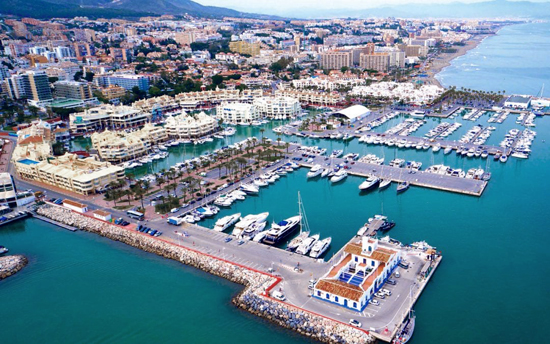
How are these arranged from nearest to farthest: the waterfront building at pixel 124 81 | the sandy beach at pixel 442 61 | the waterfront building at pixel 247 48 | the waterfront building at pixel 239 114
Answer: the waterfront building at pixel 239 114
the waterfront building at pixel 124 81
the sandy beach at pixel 442 61
the waterfront building at pixel 247 48

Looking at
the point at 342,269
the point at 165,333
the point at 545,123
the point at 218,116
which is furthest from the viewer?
the point at 218,116

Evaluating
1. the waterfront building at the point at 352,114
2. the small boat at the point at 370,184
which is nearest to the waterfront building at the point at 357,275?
the small boat at the point at 370,184

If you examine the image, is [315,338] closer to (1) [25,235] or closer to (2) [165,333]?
(2) [165,333]

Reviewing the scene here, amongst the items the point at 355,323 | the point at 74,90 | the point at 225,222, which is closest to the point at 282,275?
the point at 355,323

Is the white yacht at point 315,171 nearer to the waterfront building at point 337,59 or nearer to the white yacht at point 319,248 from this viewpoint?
the white yacht at point 319,248

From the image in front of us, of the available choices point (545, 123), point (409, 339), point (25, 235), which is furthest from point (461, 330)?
point (545, 123)

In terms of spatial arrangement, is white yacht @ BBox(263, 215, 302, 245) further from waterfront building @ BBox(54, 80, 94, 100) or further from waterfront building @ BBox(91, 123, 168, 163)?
waterfront building @ BBox(54, 80, 94, 100)

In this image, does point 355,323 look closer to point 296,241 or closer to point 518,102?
point 296,241

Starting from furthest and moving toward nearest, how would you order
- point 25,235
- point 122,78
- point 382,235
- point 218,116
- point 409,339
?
point 122,78, point 218,116, point 25,235, point 382,235, point 409,339
